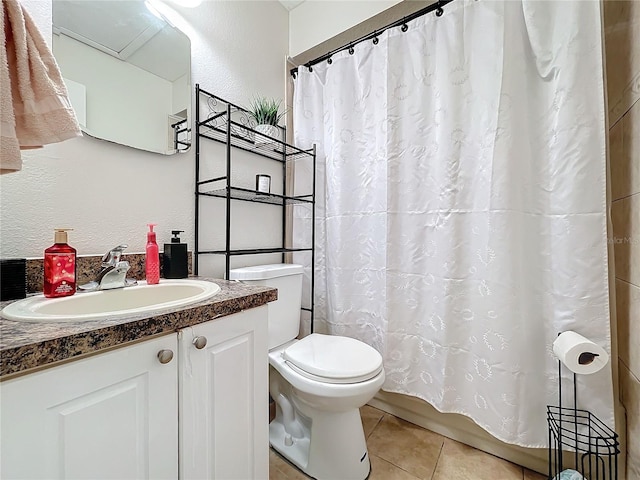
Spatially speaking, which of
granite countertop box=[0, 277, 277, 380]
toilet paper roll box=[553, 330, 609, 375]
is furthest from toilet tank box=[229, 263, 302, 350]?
toilet paper roll box=[553, 330, 609, 375]

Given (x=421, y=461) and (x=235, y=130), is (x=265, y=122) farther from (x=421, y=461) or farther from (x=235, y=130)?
(x=421, y=461)

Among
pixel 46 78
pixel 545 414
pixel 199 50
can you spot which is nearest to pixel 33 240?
pixel 46 78

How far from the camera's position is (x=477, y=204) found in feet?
4.01

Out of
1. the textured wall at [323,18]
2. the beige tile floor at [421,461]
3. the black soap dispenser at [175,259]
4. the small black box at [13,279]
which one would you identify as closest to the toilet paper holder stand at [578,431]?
the beige tile floor at [421,461]

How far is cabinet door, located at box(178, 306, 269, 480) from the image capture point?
2.31 ft

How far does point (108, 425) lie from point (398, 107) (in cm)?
156

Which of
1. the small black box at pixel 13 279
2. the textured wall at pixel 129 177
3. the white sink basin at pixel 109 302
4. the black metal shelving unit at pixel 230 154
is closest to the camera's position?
the white sink basin at pixel 109 302

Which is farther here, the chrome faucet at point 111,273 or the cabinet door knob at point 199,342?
the chrome faucet at point 111,273

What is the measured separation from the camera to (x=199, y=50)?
134cm

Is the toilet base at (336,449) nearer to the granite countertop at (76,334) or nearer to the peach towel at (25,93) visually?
the granite countertop at (76,334)

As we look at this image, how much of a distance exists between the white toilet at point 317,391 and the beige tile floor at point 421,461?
68mm

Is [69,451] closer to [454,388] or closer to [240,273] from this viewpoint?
[240,273]

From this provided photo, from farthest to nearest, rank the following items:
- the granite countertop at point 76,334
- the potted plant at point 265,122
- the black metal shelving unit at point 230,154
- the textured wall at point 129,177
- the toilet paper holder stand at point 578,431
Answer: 1. the potted plant at point 265,122
2. the black metal shelving unit at point 230,154
3. the toilet paper holder stand at point 578,431
4. the textured wall at point 129,177
5. the granite countertop at point 76,334

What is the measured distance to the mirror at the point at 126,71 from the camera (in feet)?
3.18
